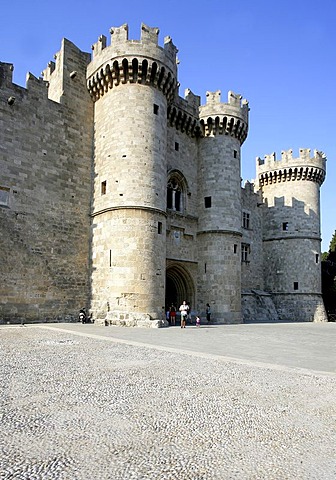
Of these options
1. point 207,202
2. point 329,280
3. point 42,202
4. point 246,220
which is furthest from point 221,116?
point 329,280

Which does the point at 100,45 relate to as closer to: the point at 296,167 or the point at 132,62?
the point at 132,62

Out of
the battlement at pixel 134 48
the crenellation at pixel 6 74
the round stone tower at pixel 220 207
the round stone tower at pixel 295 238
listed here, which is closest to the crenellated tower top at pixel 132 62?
the battlement at pixel 134 48

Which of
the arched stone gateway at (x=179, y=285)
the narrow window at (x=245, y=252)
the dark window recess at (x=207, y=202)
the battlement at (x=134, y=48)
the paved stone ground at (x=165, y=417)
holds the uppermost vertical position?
the battlement at (x=134, y=48)

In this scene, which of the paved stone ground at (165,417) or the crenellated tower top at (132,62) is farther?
the crenellated tower top at (132,62)

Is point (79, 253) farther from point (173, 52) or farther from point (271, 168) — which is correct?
point (271, 168)

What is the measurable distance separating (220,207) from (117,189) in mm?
7293

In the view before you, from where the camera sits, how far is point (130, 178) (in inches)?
731

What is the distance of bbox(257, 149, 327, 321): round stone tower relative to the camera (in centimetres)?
3125

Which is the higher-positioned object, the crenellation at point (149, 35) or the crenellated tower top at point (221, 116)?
the crenellation at point (149, 35)

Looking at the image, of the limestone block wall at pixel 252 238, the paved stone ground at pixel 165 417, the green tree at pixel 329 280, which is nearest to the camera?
the paved stone ground at pixel 165 417

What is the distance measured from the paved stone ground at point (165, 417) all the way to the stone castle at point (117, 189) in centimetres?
932

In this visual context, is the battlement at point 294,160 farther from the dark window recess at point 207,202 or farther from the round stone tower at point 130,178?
the round stone tower at point 130,178

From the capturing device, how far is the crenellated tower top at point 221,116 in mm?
23953

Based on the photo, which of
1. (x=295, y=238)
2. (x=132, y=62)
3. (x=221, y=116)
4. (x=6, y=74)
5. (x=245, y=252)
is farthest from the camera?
(x=295, y=238)
